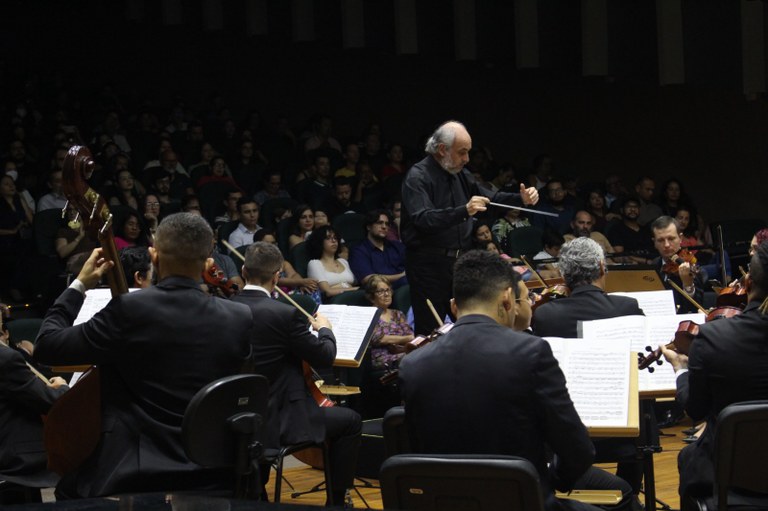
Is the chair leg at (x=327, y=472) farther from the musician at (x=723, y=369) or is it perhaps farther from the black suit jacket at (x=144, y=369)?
the musician at (x=723, y=369)

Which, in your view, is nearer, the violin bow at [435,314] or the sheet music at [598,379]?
the sheet music at [598,379]

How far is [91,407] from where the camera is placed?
9.79 feet

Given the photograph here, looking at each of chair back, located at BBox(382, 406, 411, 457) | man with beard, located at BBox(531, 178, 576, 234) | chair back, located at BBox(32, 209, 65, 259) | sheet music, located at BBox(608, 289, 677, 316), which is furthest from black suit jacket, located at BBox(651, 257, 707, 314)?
chair back, located at BBox(32, 209, 65, 259)

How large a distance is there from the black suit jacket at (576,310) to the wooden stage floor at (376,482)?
0.94 metres

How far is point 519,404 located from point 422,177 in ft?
9.42

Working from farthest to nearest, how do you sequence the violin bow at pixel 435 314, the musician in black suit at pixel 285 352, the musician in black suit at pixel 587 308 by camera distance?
the violin bow at pixel 435 314
the musician in black suit at pixel 285 352
the musician in black suit at pixel 587 308

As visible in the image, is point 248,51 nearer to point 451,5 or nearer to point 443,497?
point 451,5

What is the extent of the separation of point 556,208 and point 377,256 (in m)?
2.17

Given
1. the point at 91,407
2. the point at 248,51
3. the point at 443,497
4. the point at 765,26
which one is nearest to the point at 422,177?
the point at 91,407

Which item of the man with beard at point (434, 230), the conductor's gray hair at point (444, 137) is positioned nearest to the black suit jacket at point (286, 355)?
the man with beard at point (434, 230)

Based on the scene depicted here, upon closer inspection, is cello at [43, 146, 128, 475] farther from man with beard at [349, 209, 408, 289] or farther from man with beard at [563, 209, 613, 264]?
man with beard at [563, 209, 613, 264]

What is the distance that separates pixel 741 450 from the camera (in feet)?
9.28

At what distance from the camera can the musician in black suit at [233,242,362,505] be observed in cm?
409

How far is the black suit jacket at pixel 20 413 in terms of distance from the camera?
364cm
